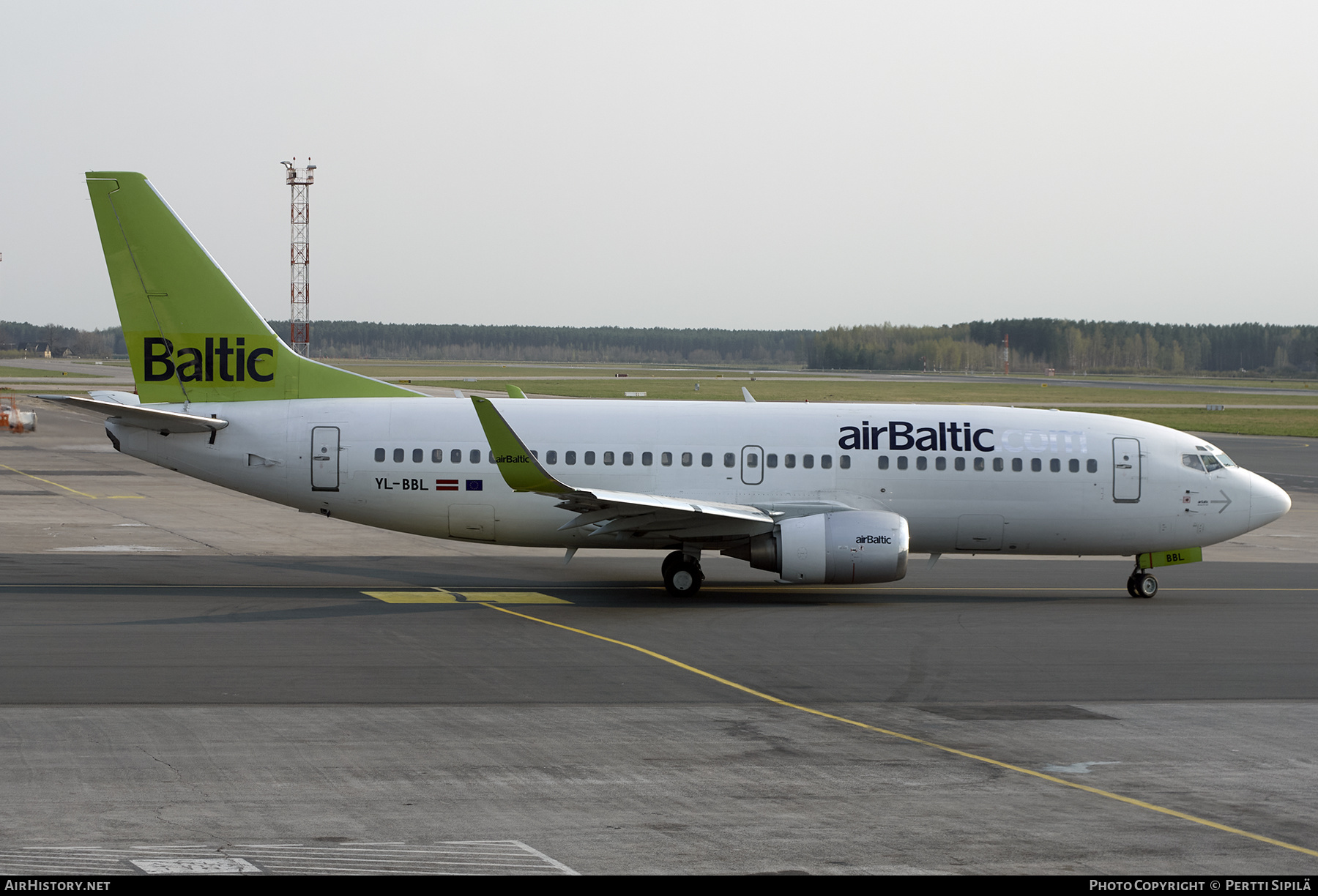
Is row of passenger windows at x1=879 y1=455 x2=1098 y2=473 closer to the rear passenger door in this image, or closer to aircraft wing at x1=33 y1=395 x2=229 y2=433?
the rear passenger door

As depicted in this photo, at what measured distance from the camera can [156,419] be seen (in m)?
24.9

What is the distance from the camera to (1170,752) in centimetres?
1425

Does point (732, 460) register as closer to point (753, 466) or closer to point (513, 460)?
point (753, 466)

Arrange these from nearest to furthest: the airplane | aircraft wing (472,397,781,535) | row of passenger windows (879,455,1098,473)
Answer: aircraft wing (472,397,781,535) → the airplane → row of passenger windows (879,455,1098,473)

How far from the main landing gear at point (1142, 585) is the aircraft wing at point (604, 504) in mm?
7995

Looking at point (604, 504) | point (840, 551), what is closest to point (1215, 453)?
point (840, 551)

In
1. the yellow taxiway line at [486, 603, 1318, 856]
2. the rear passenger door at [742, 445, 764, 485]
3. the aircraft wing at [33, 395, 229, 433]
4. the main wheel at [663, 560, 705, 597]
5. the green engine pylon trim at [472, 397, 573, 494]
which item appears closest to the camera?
the yellow taxiway line at [486, 603, 1318, 856]

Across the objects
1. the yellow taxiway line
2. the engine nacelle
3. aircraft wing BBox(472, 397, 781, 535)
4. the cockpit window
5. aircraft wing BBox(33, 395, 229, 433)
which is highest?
aircraft wing BBox(33, 395, 229, 433)

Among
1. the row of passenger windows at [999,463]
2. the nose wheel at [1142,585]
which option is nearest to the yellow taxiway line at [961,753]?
the row of passenger windows at [999,463]

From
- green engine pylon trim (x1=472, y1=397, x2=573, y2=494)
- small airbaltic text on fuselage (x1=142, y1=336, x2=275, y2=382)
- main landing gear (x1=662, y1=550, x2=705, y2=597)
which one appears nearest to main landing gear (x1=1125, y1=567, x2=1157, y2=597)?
main landing gear (x1=662, y1=550, x2=705, y2=597)

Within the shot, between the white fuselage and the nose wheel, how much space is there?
0.61m

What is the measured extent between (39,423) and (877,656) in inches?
A: 2867

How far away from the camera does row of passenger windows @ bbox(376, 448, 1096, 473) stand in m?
25.5

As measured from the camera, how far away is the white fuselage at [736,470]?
25.5 metres
